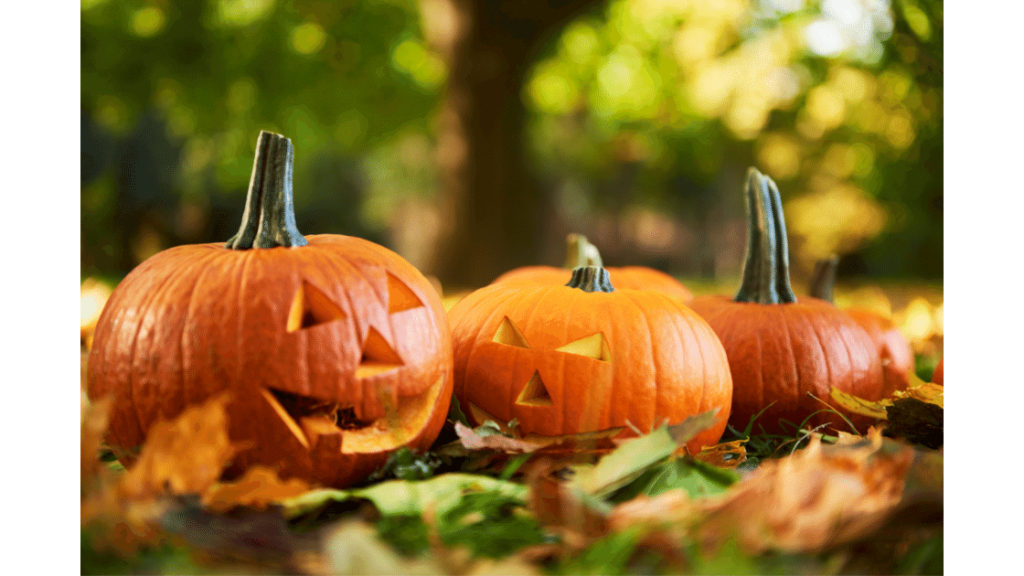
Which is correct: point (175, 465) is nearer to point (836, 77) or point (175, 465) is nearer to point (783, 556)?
point (783, 556)

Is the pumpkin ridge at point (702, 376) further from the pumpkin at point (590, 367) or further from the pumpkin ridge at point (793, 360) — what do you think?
the pumpkin ridge at point (793, 360)

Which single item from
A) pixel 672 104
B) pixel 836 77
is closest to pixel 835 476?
pixel 836 77

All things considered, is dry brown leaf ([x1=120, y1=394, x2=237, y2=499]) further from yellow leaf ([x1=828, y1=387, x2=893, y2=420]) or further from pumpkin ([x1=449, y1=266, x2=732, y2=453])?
yellow leaf ([x1=828, y1=387, x2=893, y2=420])

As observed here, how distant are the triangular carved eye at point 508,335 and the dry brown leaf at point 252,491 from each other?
0.68 m

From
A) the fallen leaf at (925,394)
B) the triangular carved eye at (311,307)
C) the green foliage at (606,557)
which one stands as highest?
the triangular carved eye at (311,307)

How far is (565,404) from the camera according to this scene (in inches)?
64.8

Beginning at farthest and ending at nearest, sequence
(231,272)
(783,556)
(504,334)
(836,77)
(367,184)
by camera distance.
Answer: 1. (367,184)
2. (836,77)
3. (504,334)
4. (231,272)
5. (783,556)

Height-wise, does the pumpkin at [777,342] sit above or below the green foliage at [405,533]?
above

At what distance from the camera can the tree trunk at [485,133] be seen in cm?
708

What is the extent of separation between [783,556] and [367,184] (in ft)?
57.3

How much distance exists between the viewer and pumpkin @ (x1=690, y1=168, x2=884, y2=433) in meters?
2.01

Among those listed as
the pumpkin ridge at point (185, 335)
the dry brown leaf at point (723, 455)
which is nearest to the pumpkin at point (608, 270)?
the dry brown leaf at point (723, 455)

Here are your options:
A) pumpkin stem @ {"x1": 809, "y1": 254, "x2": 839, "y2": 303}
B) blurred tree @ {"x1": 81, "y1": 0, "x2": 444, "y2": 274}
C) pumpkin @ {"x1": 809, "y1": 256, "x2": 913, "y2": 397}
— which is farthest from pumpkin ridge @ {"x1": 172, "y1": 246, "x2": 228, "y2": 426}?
blurred tree @ {"x1": 81, "y1": 0, "x2": 444, "y2": 274}

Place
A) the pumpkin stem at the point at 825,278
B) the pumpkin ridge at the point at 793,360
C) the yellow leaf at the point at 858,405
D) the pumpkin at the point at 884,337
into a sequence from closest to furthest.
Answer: the yellow leaf at the point at 858,405
the pumpkin ridge at the point at 793,360
the pumpkin at the point at 884,337
the pumpkin stem at the point at 825,278
